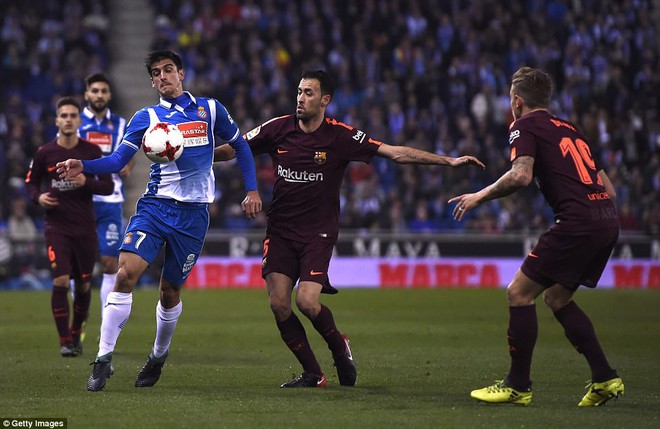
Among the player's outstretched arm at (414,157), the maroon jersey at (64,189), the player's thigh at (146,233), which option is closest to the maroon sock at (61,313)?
the maroon jersey at (64,189)

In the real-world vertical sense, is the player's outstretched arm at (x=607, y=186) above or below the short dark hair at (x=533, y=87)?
below

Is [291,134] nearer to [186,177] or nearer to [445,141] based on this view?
[186,177]

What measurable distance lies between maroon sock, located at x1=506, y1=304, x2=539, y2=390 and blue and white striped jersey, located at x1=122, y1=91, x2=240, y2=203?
267cm

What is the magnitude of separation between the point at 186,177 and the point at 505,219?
16563 millimetres

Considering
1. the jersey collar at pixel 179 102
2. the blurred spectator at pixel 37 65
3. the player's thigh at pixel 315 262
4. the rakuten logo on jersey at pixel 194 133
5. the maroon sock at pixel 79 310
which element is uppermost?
the blurred spectator at pixel 37 65

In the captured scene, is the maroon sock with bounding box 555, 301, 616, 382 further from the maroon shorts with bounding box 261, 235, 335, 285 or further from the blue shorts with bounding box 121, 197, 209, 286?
the blue shorts with bounding box 121, 197, 209, 286

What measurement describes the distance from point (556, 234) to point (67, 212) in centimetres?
588

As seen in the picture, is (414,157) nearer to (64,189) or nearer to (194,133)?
(194,133)

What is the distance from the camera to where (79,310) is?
11.7 metres

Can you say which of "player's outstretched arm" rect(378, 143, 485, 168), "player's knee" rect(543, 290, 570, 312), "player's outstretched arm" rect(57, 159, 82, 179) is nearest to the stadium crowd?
"player's outstretched arm" rect(378, 143, 485, 168)

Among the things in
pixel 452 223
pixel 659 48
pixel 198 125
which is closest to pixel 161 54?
pixel 198 125

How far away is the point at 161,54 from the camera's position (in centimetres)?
862

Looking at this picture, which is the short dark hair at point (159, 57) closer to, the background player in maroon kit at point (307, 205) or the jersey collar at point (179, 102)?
the jersey collar at point (179, 102)

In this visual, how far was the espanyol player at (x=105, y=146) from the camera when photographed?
12.4m
